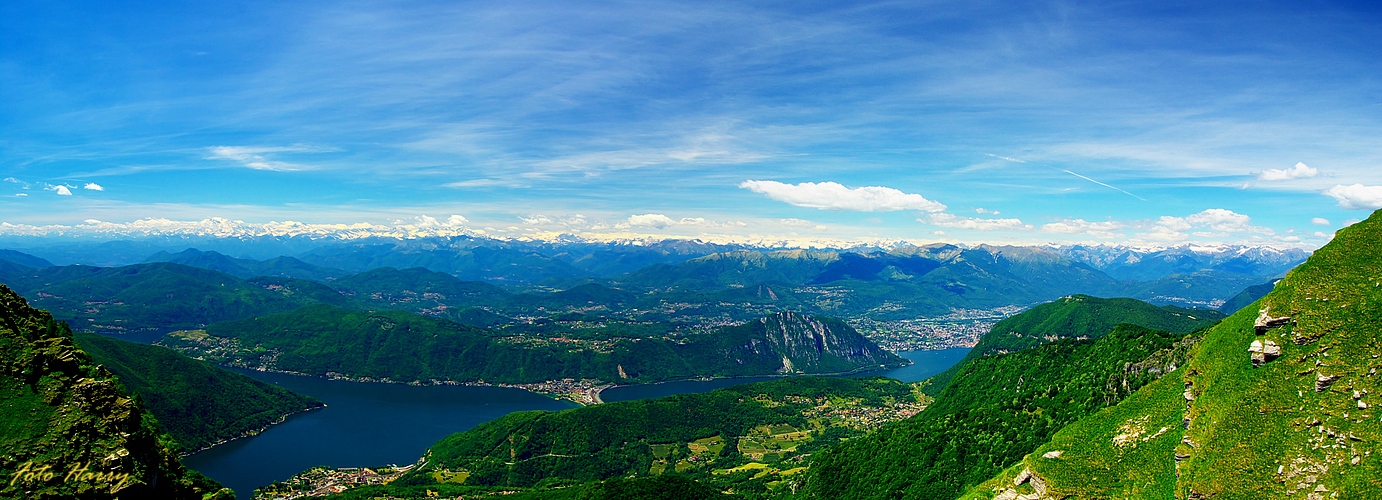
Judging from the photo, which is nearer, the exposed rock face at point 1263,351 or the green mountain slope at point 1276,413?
the green mountain slope at point 1276,413

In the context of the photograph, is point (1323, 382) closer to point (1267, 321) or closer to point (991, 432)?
point (1267, 321)

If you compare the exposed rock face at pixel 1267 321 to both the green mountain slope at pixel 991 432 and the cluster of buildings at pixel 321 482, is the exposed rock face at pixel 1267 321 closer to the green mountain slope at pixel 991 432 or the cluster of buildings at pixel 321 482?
the green mountain slope at pixel 991 432

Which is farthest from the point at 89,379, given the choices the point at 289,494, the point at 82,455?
the point at 289,494

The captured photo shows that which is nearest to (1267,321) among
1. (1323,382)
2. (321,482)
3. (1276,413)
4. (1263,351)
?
(1263,351)

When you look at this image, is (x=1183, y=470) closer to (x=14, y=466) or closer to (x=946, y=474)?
(x=946, y=474)

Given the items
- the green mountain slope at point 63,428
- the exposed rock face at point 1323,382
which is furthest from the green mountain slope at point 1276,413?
the green mountain slope at point 63,428
